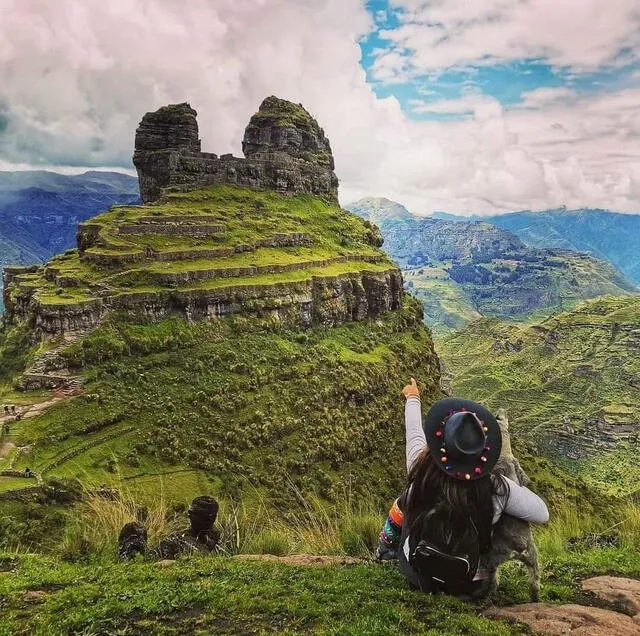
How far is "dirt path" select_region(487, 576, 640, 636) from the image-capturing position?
6.89 meters

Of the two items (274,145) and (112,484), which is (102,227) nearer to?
(112,484)

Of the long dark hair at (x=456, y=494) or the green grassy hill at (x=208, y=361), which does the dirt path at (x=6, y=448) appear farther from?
the long dark hair at (x=456, y=494)

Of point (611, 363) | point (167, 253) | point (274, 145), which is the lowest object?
point (611, 363)

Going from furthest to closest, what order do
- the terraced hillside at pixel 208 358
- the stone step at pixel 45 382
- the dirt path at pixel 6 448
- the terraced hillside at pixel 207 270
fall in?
the terraced hillside at pixel 207 270 < the stone step at pixel 45 382 < the terraced hillside at pixel 208 358 < the dirt path at pixel 6 448

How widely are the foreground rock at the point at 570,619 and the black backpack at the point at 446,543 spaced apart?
91cm

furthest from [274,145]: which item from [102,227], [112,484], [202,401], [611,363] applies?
[611,363]

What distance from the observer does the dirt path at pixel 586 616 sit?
6887 millimetres

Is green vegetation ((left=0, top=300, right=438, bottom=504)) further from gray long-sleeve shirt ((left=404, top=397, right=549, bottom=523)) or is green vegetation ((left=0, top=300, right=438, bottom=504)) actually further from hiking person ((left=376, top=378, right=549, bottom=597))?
gray long-sleeve shirt ((left=404, top=397, right=549, bottom=523))

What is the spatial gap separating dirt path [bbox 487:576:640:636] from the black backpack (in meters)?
0.99

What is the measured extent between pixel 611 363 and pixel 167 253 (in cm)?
17778

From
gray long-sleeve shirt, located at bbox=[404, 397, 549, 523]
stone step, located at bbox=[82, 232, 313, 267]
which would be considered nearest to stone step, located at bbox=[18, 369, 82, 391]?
stone step, located at bbox=[82, 232, 313, 267]

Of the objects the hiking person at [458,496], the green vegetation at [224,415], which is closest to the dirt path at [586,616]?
the hiking person at [458,496]

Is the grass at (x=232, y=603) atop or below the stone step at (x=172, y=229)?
below

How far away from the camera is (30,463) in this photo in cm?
2873
